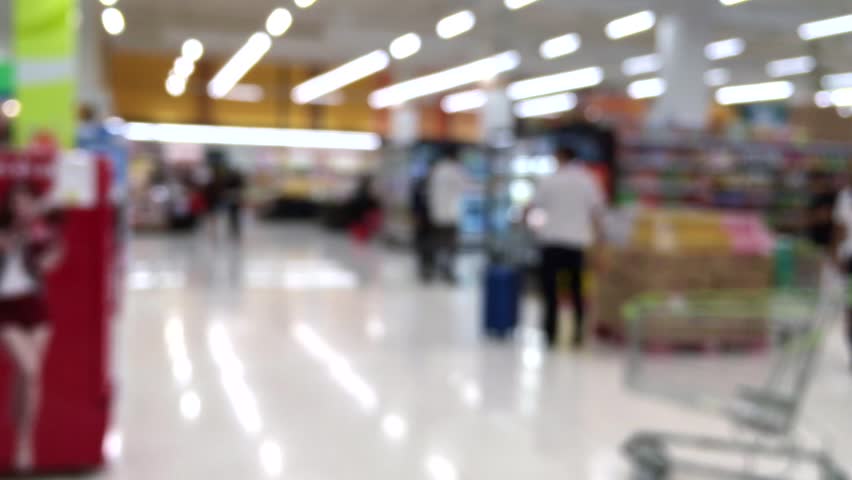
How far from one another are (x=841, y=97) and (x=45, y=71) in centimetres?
1009

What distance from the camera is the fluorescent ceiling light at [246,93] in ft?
77.9

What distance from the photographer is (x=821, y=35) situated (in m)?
6.11

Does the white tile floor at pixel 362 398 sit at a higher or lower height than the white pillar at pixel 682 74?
Answer: lower

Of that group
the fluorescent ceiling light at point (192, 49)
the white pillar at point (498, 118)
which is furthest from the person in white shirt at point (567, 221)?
the fluorescent ceiling light at point (192, 49)

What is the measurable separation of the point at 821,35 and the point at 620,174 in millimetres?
3337

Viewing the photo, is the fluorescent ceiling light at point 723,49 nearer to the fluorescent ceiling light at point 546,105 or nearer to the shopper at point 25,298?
the shopper at point 25,298

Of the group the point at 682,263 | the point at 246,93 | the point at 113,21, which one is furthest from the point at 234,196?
the point at 246,93

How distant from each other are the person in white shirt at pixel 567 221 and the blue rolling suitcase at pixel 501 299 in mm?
366

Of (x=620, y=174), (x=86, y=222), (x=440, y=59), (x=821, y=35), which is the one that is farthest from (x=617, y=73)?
(x=86, y=222)

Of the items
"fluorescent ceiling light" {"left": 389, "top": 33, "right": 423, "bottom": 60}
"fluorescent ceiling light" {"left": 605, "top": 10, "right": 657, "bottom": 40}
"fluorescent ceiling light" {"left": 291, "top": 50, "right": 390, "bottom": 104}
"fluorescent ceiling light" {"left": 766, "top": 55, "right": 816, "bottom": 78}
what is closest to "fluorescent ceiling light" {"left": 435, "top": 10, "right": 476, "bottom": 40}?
"fluorescent ceiling light" {"left": 389, "top": 33, "right": 423, "bottom": 60}

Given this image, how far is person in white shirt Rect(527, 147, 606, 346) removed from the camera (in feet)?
20.6

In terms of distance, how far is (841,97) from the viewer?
36.0 feet

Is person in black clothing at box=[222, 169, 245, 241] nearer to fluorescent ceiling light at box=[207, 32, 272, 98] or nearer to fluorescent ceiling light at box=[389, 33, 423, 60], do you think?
fluorescent ceiling light at box=[207, 32, 272, 98]

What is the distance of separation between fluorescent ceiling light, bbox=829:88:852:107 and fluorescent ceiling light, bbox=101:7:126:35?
8523mm
